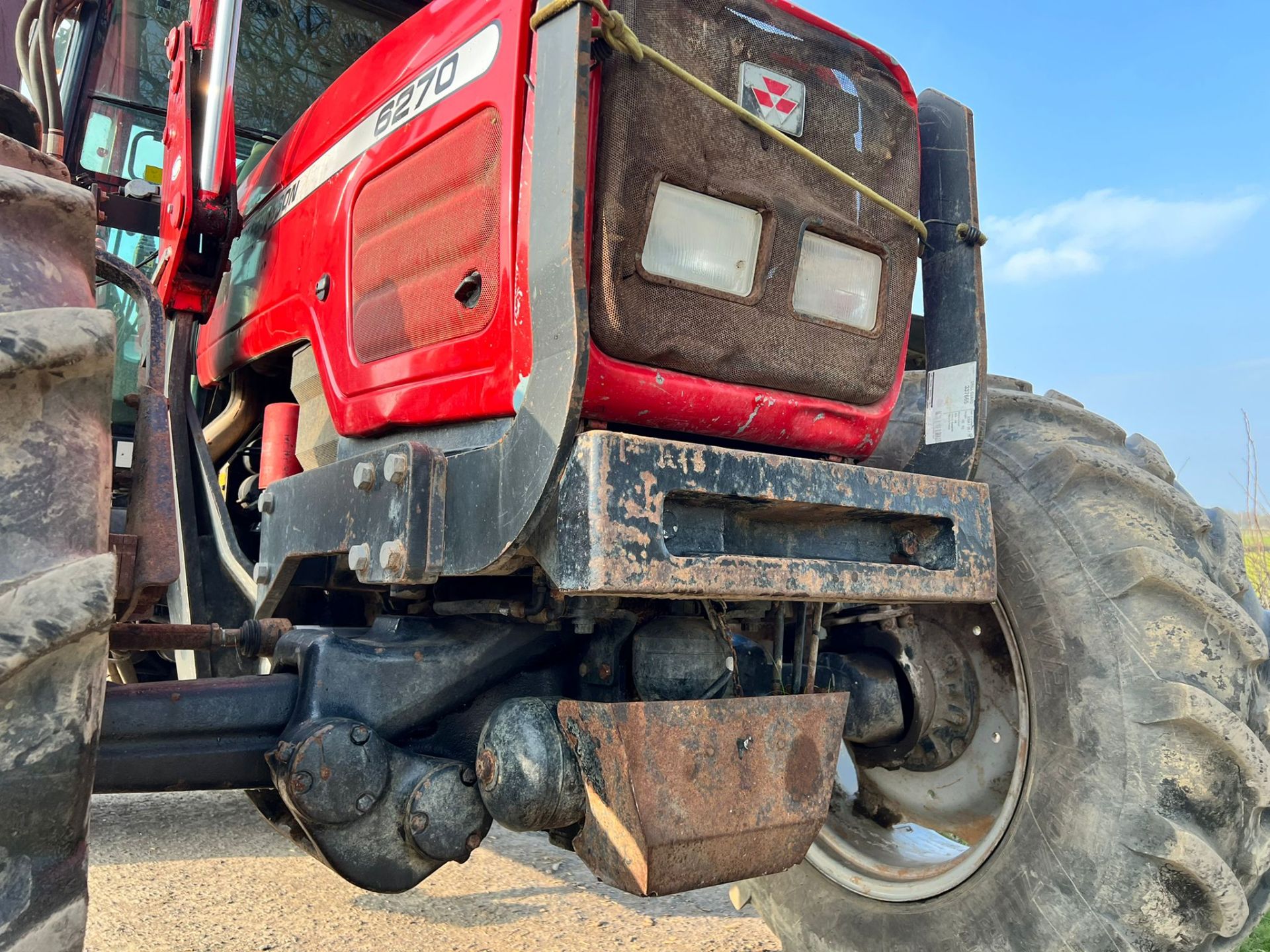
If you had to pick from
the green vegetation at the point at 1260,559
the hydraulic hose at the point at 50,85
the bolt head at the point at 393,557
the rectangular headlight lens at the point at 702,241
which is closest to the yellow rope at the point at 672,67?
the rectangular headlight lens at the point at 702,241

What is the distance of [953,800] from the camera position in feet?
6.79

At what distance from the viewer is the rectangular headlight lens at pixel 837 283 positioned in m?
1.65

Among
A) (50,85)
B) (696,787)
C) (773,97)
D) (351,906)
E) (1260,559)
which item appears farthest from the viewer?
(1260,559)

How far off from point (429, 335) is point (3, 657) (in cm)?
88

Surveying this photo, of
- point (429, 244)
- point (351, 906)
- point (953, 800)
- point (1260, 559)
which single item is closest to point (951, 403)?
point (953, 800)

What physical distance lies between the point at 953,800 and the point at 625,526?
1.27m

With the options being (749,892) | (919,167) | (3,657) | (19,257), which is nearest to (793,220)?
(919,167)

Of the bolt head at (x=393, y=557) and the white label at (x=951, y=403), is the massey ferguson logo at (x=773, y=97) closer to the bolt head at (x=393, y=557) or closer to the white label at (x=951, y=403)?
the white label at (x=951, y=403)

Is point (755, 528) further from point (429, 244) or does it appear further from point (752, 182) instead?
point (429, 244)

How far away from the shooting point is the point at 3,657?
0.87 metres

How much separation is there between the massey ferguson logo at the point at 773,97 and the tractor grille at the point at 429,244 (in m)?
0.40

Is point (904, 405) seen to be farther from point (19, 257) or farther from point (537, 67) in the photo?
point (19, 257)

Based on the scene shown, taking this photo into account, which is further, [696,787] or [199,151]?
[199,151]

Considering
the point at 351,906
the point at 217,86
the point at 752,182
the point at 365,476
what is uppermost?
the point at 217,86
